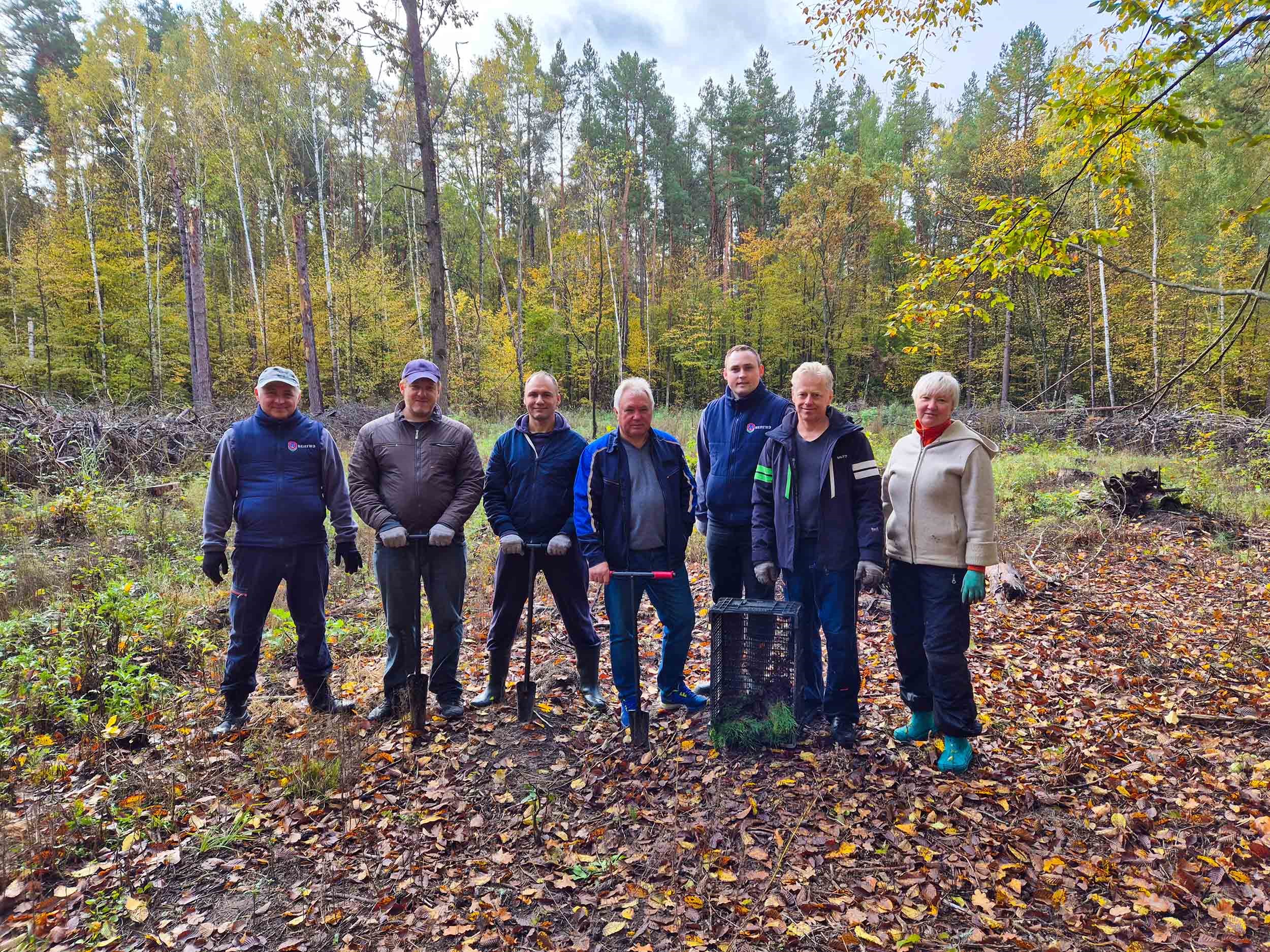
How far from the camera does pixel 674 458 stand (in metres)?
3.71

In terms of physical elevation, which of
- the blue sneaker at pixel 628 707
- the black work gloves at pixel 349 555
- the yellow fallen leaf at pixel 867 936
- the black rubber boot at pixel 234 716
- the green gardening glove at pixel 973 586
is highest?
the black work gloves at pixel 349 555

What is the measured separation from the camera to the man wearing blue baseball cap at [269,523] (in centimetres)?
366

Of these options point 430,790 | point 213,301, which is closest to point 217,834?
point 430,790

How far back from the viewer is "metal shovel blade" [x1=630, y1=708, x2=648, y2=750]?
3.61m

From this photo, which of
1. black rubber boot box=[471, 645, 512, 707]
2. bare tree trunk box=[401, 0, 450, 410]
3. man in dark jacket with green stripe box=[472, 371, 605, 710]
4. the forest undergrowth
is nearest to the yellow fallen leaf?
the forest undergrowth

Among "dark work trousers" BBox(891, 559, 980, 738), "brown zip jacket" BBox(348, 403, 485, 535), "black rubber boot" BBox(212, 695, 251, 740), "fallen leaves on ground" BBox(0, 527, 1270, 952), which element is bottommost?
"fallen leaves on ground" BBox(0, 527, 1270, 952)

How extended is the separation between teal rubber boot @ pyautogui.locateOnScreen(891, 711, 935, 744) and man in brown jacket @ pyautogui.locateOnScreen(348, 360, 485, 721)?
274 cm

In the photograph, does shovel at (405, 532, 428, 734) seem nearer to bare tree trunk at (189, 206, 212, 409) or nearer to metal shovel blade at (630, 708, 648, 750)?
metal shovel blade at (630, 708, 648, 750)

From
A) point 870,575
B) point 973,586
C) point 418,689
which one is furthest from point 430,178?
point 973,586

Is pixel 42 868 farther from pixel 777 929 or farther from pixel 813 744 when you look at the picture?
pixel 813 744

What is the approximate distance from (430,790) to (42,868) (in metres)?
1.61

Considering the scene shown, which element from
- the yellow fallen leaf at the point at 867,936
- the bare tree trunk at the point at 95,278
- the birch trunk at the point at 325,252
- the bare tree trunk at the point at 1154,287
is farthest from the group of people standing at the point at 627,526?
the bare tree trunk at the point at 95,278

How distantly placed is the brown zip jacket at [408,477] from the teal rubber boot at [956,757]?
3.00 meters

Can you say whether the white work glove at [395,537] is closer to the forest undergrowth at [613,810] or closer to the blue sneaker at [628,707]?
the forest undergrowth at [613,810]
